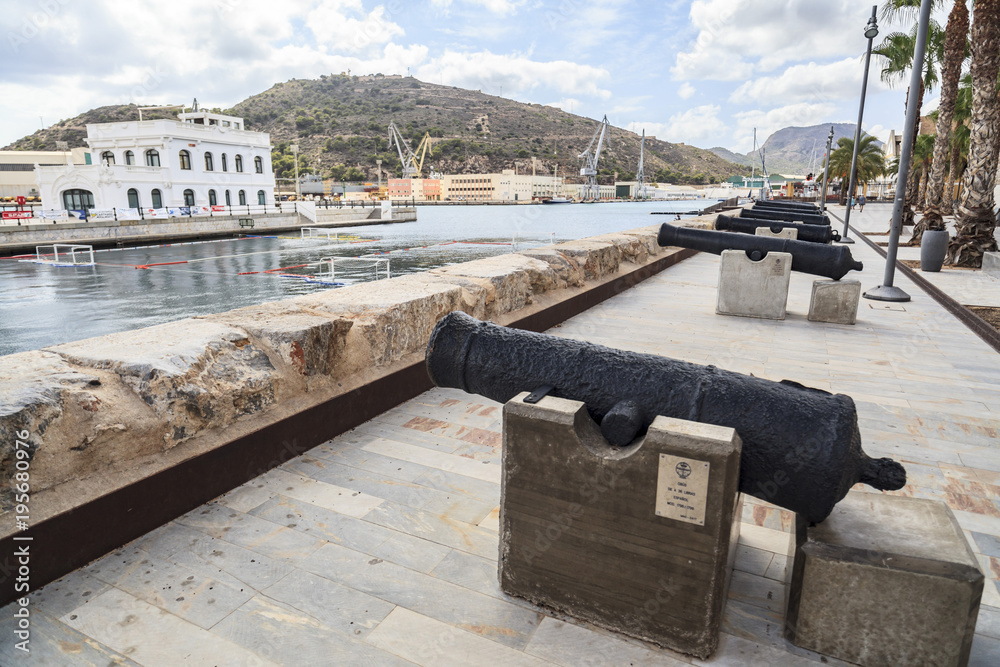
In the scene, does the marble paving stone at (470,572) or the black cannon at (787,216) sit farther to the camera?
the black cannon at (787,216)

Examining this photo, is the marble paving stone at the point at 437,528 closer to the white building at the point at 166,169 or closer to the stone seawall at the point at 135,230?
the stone seawall at the point at 135,230

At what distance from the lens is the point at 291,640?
1.74m

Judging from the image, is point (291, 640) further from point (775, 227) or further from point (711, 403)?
point (775, 227)

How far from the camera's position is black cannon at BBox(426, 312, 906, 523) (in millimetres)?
1600

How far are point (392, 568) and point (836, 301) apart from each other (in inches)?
216

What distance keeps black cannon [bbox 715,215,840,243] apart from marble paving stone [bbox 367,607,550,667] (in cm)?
738

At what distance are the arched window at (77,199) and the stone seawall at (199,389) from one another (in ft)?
176

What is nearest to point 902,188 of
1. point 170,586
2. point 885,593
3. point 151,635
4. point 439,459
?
point 439,459

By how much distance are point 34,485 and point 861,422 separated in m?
3.78

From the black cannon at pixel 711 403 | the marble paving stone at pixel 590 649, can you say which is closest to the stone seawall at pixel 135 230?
the black cannon at pixel 711 403

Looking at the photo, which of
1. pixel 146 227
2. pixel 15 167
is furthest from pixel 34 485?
pixel 15 167

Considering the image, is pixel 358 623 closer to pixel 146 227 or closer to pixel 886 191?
pixel 146 227

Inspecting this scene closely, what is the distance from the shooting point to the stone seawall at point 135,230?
32156 mm

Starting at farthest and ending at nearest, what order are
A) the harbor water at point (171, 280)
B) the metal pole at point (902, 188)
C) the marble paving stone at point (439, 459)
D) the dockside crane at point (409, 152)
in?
the dockside crane at point (409, 152) → the harbor water at point (171, 280) → the metal pole at point (902, 188) → the marble paving stone at point (439, 459)
